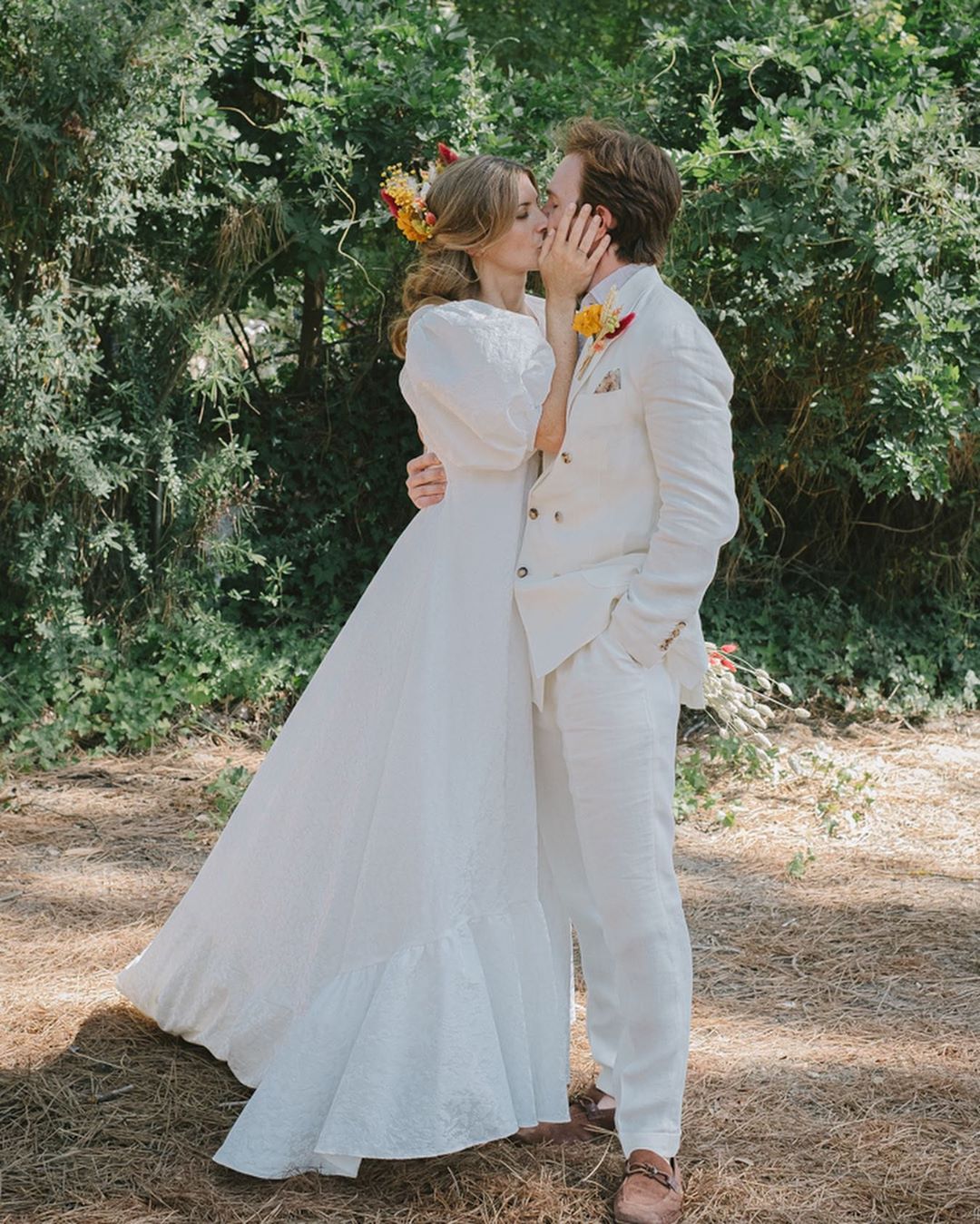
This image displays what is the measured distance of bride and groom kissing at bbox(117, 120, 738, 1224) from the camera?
8.35ft

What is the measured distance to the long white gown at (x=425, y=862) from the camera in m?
2.59

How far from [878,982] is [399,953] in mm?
1718

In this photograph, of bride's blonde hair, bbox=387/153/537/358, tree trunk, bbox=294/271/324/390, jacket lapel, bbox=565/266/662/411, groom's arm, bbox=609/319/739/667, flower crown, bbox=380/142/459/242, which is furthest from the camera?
tree trunk, bbox=294/271/324/390

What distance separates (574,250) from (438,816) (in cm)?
113

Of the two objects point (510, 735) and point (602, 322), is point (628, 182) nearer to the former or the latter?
point (602, 322)

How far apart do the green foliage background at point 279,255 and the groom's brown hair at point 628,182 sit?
2987 millimetres

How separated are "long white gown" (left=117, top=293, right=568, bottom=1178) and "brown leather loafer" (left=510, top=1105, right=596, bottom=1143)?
0.14 meters

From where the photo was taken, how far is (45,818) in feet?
16.6

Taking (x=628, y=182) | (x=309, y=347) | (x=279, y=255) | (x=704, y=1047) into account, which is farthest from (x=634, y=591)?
(x=309, y=347)

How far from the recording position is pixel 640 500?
8.58 ft

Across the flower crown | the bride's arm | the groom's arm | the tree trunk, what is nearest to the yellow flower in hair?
the flower crown

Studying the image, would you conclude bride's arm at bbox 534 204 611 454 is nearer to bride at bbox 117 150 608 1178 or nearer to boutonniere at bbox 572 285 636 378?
bride at bbox 117 150 608 1178

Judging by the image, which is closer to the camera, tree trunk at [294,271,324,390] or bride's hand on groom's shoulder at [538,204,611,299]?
bride's hand on groom's shoulder at [538,204,611,299]

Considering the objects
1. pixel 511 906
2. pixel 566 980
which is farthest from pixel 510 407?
pixel 566 980
